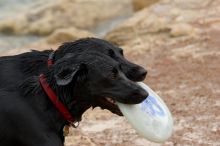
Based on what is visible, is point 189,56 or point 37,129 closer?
point 37,129

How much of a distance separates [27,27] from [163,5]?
4708mm

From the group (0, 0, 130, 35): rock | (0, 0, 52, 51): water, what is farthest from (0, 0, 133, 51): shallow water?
(0, 0, 130, 35): rock

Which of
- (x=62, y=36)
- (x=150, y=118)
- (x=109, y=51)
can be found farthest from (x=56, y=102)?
(x=62, y=36)

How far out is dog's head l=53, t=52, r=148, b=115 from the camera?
420 centimetres

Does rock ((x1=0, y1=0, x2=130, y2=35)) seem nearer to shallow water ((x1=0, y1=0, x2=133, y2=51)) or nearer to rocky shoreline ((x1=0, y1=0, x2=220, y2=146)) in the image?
rocky shoreline ((x1=0, y1=0, x2=220, y2=146))

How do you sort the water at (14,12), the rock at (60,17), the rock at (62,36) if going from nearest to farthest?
1. the rock at (62,36)
2. the water at (14,12)
3. the rock at (60,17)

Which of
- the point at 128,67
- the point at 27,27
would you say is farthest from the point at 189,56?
the point at 27,27

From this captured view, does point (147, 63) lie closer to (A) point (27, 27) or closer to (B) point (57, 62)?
(B) point (57, 62)

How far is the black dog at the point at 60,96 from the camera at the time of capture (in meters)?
4.21

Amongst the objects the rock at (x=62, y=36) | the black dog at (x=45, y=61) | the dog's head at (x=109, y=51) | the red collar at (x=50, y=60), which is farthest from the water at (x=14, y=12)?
the dog's head at (x=109, y=51)

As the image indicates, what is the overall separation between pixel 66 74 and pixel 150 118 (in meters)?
0.72

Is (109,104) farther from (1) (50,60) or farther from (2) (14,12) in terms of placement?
(2) (14,12)

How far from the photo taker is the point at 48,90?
→ 171 inches

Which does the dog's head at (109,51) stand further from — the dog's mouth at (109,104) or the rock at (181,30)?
the rock at (181,30)
